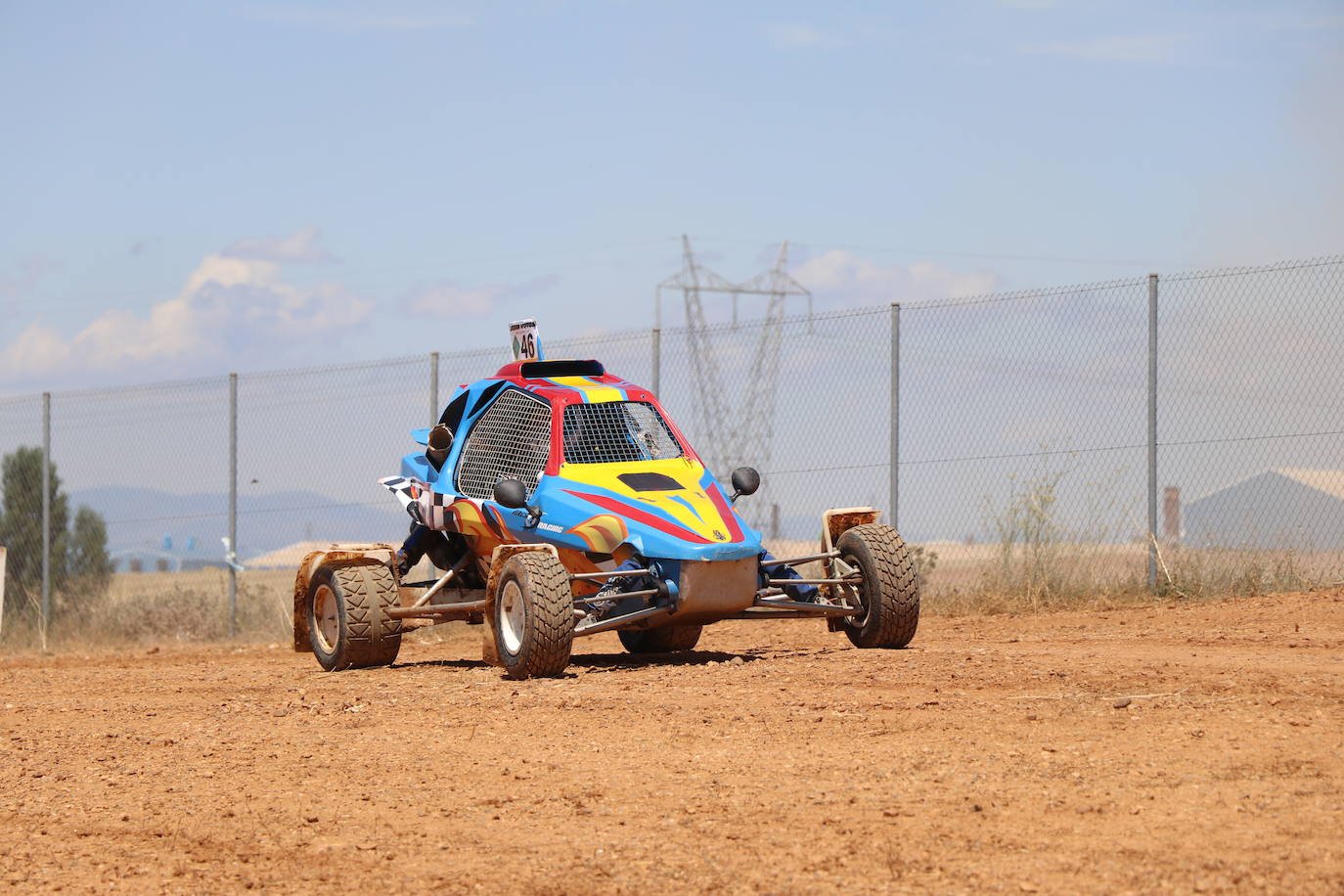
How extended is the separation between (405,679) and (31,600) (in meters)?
11.8

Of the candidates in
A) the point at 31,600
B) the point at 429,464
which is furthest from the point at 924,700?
the point at 31,600

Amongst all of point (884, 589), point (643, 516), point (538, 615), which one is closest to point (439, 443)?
point (643, 516)

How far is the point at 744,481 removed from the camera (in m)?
12.7

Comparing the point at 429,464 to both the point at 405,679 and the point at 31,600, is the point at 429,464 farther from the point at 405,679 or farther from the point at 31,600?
the point at 31,600

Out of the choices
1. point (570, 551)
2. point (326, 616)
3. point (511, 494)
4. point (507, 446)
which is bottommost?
point (326, 616)

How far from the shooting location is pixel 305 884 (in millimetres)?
6086

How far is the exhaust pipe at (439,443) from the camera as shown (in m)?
13.2

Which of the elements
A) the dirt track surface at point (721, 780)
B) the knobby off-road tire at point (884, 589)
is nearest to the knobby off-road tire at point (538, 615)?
the dirt track surface at point (721, 780)

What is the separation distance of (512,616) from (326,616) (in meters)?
2.40

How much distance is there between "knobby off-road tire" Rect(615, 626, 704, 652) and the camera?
1355 centimetres

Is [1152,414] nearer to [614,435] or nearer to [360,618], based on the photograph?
[614,435]

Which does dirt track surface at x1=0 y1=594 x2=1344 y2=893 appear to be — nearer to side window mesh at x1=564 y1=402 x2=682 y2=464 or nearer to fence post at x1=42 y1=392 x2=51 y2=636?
side window mesh at x1=564 y1=402 x2=682 y2=464

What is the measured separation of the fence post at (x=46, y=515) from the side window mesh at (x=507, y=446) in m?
9.60

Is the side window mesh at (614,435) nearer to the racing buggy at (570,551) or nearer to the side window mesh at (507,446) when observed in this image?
the racing buggy at (570,551)
